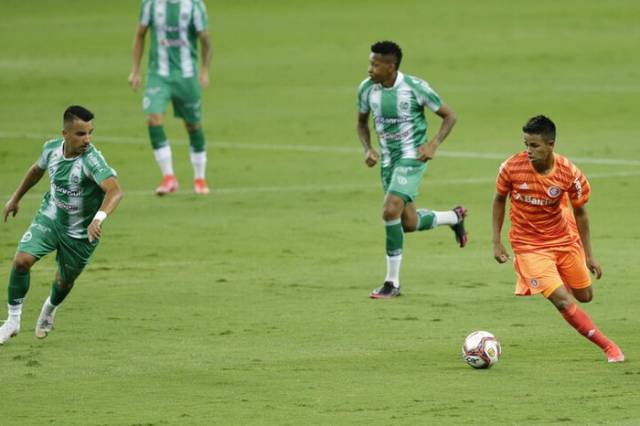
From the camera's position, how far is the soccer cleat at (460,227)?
17.0 meters

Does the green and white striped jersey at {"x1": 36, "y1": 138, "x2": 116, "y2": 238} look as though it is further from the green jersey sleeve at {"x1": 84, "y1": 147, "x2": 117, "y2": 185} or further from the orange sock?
the orange sock

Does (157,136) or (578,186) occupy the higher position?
(578,186)

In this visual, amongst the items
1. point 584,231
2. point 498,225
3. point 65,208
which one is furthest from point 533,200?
point 65,208

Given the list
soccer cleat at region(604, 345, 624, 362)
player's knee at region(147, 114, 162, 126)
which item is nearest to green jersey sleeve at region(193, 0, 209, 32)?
player's knee at region(147, 114, 162, 126)

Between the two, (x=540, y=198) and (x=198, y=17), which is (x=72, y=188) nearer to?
(x=540, y=198)

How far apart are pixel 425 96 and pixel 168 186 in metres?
7.39

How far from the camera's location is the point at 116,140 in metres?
29.0

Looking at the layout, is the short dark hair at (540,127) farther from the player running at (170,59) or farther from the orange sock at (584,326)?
the player running at (170,59)

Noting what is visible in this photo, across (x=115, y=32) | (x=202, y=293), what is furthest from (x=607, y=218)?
(x=115, y=32)

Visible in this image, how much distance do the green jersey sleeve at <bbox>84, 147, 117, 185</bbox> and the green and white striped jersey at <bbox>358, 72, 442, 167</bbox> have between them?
3.70 meters

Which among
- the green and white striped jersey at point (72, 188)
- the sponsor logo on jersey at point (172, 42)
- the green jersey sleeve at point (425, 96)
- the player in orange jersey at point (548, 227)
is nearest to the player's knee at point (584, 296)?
the player in orange jersey at point (548, 227)

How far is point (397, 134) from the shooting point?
1598 cm

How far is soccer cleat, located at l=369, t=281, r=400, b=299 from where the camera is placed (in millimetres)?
15469

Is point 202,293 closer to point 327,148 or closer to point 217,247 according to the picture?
point 217,247
